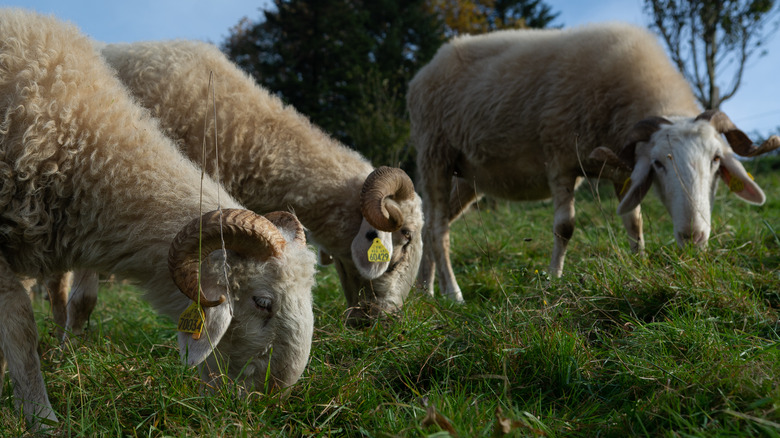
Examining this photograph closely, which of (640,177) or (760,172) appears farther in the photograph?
(760,172)

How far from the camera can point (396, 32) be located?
1839 centimetres

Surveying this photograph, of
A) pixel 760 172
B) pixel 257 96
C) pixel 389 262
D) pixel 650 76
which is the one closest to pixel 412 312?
pixel 389 262

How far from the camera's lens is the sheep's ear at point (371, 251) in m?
4.29

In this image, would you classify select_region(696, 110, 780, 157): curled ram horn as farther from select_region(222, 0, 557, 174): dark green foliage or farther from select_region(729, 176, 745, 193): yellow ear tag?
select_region(222, 0, 557, 174): dark green foliage

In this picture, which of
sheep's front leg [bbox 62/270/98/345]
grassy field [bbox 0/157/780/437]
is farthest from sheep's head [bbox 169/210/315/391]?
sheep's front leg [bbox 62/270/98/345]

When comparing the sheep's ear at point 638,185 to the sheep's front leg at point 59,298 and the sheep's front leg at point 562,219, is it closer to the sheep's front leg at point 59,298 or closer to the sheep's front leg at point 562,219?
the sheep's front leg at point 562,219

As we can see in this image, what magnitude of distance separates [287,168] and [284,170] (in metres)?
0.03

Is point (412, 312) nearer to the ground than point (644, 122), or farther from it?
nearer to the ground

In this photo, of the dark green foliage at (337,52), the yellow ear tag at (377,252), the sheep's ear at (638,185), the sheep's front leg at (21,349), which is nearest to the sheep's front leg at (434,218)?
the sheep's ear at (638,185)

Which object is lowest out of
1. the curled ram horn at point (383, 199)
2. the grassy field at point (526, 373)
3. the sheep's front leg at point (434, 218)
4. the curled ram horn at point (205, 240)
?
the sheep's front leg at point (434, 218)

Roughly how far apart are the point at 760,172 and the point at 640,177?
10374mm

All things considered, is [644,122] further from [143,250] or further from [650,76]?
[143,250]

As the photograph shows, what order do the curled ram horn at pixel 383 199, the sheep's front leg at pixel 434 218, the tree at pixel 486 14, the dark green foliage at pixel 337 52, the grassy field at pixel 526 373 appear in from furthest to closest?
1. the tree at pixel 486 14
2. the dark green foliage at pixel 337 52
3. the sheep's front leg at pixel 434 218
4. the curled ram horn at pixel 383 199
5. the grassy field at pixel 526 373

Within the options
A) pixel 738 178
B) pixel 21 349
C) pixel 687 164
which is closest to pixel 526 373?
pixel 21 349
